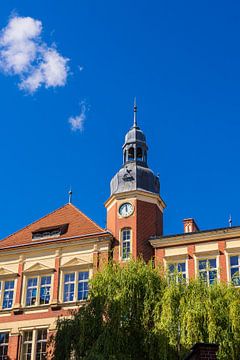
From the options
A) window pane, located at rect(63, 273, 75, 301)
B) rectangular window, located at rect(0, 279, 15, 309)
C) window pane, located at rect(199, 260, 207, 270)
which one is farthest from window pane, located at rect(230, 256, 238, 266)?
rectangular window, located at rect(0, 279, 15, 309)

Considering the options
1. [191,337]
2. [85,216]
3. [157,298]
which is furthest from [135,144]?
[191,337]

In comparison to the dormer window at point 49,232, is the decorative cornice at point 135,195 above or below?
above

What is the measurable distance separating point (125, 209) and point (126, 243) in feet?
7.42

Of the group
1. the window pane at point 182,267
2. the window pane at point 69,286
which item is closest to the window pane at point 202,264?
the window pane at point 182,267

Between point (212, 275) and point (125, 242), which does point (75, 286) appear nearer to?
point (125, 242)

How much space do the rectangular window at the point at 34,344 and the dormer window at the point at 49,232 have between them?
6064 millimetres

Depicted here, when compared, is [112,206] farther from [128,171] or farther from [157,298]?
[157,298]

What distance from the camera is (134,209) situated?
124ft

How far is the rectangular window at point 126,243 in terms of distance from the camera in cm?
3644

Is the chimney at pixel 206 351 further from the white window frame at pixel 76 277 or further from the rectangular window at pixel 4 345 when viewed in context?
the rectangular window at pixel 4 345

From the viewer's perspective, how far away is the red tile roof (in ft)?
127

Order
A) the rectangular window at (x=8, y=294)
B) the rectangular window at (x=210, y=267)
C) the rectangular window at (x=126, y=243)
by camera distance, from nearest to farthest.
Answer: the rectangular window at (x=210, y=267)
the rectangular window at (x=126, y=243)
the rectangular window at (x=8, y=294)

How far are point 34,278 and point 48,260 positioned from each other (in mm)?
1353

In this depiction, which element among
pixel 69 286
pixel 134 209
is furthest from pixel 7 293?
pixel 134 209
